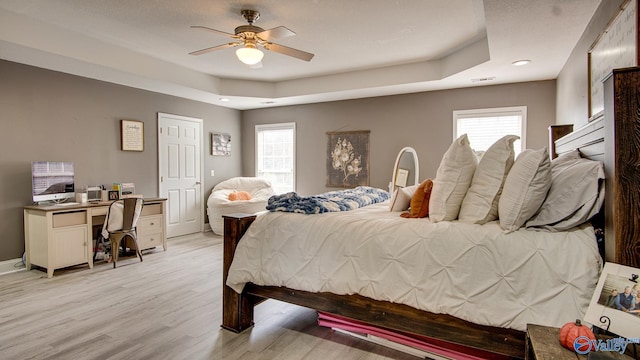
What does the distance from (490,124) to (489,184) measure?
12.0ft

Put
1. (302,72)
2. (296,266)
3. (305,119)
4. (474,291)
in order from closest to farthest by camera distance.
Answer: (474,291) → (296,266) → (302,72) → (305,119)

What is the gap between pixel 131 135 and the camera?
5238 mm

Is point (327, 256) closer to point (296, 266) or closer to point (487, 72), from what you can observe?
point (296, 266)

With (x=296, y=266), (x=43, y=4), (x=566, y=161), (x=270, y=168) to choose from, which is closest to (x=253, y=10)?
(x=43, y=4)

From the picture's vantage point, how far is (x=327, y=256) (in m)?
2.17

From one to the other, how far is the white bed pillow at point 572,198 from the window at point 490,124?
350cm

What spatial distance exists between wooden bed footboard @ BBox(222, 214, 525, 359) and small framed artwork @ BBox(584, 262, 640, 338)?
54cm

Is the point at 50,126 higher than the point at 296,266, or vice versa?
the point at 50,126

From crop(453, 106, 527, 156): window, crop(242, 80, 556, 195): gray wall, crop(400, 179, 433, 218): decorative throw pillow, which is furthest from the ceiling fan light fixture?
crop(453, 106, 527, 156): window

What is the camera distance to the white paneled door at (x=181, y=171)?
575 cm

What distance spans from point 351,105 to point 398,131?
3.34 feet

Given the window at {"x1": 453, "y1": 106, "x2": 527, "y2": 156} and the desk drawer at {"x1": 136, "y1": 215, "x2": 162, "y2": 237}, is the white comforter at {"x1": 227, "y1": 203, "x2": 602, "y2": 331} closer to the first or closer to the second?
the desk drawer at {"x1": 136, "y1": 215, "x2": 162, "y2": 237}

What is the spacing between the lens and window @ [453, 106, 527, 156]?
193 inches

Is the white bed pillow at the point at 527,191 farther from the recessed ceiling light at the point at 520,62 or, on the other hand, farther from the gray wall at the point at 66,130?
the gray wall at the point at 66,130
